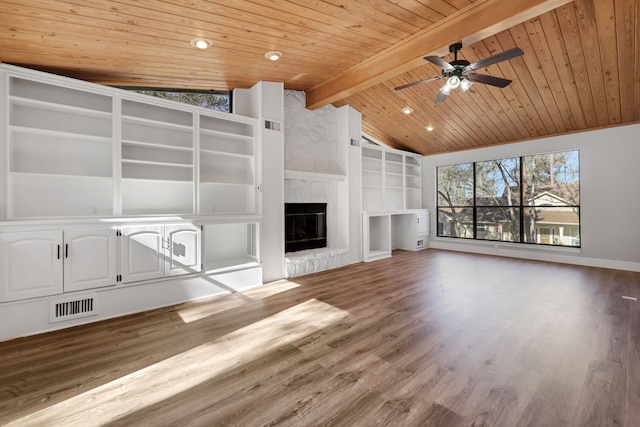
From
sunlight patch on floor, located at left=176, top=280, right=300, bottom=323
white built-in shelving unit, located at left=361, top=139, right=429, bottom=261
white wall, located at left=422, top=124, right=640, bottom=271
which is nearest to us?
sunlight patch on floor, located at left=176, top=280, right=300, bottom=323

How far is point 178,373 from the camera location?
2238 millimetres

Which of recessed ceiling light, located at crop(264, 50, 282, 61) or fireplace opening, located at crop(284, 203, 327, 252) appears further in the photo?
fireplace opening, located at crop(284, 203, 327, 252)

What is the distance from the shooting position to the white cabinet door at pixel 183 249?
3.77 m

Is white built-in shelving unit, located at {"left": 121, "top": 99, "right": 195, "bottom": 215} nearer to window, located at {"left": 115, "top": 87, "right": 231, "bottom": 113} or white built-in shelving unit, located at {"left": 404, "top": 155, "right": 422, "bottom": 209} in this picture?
window, located at {"left": 115, "top": 87, "right": 231, "bottom": 113}

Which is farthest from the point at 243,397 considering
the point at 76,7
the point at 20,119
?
the point at 20,119

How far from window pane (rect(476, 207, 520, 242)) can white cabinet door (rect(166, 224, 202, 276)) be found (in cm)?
697

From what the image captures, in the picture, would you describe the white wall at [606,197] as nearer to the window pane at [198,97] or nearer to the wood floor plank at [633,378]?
the wood floor plank at [633,378]

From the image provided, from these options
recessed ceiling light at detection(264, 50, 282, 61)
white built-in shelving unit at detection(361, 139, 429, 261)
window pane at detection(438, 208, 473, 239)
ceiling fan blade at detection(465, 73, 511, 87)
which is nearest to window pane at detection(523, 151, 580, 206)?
window pane at detection(438, 208, 473, 239)

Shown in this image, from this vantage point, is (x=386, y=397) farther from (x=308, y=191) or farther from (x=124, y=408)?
(x=308, y=191)

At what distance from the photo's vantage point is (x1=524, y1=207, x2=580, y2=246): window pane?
6.25 meters

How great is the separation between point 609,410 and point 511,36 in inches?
166

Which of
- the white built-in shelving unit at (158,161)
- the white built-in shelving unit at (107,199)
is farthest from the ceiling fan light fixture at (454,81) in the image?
the white built-in shelving unit at (158,161)

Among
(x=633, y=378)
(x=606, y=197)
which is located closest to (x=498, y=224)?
(x=606, y=197)

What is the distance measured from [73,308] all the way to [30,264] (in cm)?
61
